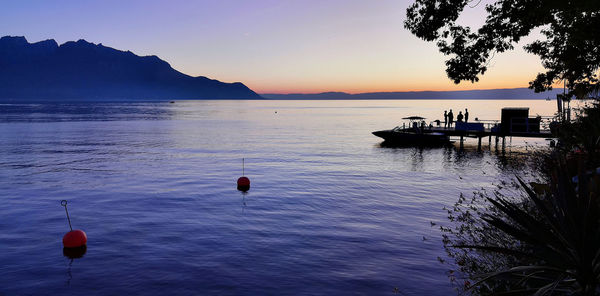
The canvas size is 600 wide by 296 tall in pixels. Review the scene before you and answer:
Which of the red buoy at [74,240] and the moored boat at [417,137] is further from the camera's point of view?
the moored boat at [417,137]

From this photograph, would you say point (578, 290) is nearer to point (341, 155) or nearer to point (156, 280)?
point (156, 280)

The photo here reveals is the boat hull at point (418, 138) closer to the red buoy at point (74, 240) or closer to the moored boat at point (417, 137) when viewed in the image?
the moored boat at point (417, 137)

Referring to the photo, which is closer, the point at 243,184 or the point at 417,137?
the point at 243,184

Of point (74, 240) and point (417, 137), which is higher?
point (417, 137)

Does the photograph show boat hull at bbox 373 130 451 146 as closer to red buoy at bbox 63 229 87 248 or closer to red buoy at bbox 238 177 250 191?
red buoy at bbox 238 177 250 191

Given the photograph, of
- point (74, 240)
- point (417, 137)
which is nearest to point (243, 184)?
point (74, 240)

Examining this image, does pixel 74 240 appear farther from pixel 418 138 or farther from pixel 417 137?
pixel 418 138

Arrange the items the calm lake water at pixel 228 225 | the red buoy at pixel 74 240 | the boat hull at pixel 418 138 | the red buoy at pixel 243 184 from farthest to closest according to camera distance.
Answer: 1. the boat hull at pixel 418 138
2. the red buoy at pixel 243 184
3. the red buoy at pixel 74 240
4. the calm lake water at pixel 228 225

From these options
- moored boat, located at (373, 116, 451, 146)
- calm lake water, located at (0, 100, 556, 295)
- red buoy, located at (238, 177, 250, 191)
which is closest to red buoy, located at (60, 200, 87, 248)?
calm lake water, located at (0, 100, 556, 295)

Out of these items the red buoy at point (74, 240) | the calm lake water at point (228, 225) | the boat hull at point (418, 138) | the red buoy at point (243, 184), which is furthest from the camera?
the boat hull at point (418, 138)

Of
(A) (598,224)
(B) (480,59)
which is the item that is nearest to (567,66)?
(B) (480,59)

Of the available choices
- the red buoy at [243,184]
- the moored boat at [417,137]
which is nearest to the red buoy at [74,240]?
the red buoy at [243,184]

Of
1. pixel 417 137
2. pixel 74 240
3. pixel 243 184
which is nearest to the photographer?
pixel 74 240

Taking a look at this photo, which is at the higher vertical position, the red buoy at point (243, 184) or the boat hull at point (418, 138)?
the boat hull at point (418, 138)
